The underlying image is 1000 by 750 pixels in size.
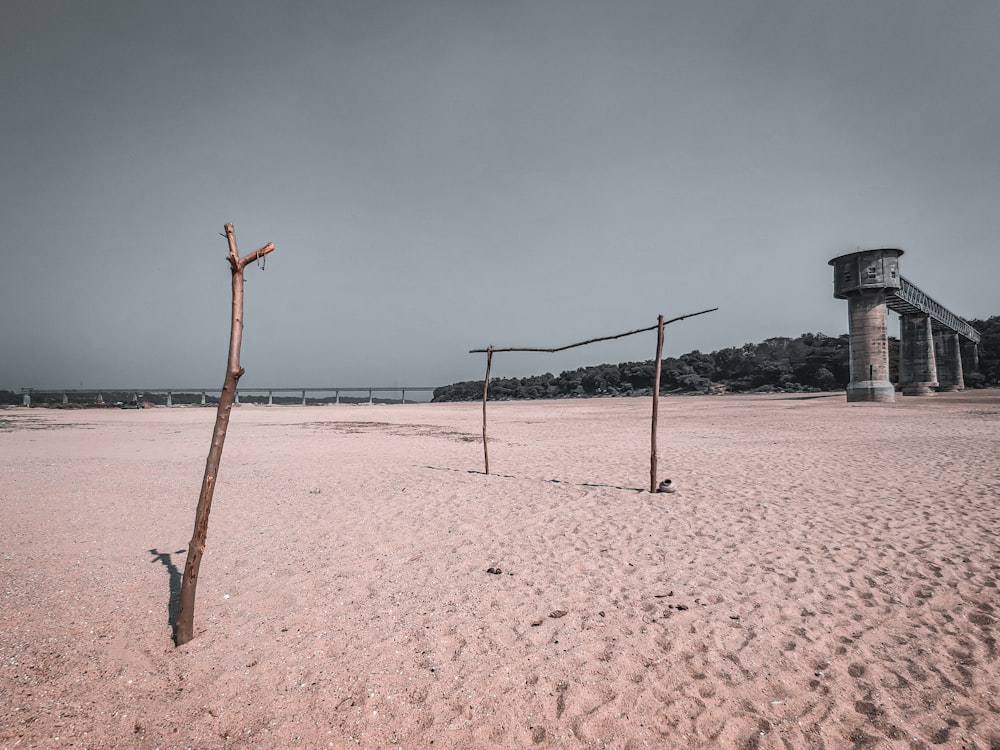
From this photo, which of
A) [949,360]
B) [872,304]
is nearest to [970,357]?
[949,360]

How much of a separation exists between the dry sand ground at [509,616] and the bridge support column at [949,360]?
4888cm

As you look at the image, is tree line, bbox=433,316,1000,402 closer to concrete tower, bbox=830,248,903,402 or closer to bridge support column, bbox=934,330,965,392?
bridge support column, bbox=934,330,965,392

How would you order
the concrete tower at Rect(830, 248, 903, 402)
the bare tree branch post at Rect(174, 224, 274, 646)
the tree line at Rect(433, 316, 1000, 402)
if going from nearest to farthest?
the bare tree branch post at Rect(174, 224, 274, 646) → the concrete tower at Rect(830, 248, 903, 402) → the tree line at Rect(433, 316, 1000, 402)

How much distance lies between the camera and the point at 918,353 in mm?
39344

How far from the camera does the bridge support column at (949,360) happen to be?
149 ft

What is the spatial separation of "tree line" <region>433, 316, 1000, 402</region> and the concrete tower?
23179mm

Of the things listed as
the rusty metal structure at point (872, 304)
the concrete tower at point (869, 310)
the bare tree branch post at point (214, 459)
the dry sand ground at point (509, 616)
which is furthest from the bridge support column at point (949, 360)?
the bare tree branch post at point (214, 459)

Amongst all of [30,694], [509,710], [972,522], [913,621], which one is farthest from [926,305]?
[30,694]

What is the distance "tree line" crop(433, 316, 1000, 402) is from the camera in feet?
181

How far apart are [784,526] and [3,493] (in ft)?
46.3

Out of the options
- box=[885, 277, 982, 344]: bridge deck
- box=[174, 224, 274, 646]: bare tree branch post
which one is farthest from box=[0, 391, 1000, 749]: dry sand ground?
box=[885, 277, 982, 344]: bridge deck

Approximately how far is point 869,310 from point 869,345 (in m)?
2.30

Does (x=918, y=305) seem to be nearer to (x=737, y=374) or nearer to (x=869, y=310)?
(x=869, y=310)

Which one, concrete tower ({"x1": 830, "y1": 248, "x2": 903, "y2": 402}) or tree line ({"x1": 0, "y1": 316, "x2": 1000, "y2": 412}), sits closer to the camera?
concrete tower ({"x1": 830, "y1": 248, "x2": 903, "y2": 402})
